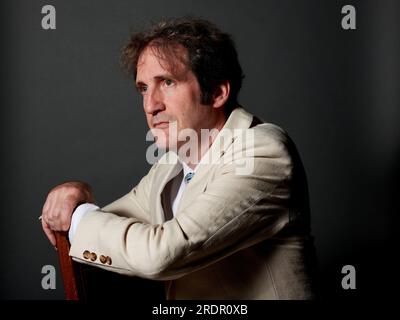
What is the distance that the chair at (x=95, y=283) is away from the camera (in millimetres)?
1598

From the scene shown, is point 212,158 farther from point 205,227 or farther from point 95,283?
point 95,283

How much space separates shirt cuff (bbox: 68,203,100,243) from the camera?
Answer: 163 cm

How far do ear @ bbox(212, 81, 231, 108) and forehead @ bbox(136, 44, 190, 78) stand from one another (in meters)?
0.13

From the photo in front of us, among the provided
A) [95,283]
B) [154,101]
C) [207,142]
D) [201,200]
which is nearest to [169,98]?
[154,101]

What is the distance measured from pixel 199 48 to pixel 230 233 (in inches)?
27.1

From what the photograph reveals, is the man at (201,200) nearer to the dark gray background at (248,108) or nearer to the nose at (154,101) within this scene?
the nose at (154,101)

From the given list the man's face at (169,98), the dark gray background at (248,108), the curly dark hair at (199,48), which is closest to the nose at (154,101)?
the man's face at (169,98)

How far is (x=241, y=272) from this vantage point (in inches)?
69.7

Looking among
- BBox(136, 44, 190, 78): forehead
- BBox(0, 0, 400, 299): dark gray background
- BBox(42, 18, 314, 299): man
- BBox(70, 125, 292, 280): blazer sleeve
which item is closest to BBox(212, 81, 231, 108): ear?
BBox(42, 18, 314, 299): man

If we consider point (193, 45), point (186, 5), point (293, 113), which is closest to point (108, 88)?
point (186, 5)

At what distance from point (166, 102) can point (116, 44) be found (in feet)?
3.69

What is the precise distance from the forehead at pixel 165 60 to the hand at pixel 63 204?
46 cm

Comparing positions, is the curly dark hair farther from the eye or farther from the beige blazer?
the beige blazer
